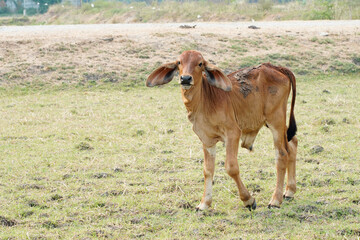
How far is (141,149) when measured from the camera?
8.02 m

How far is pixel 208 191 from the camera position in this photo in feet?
18.8

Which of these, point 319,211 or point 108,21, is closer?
point 319,211

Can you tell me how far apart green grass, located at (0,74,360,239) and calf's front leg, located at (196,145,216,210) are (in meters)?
0.13

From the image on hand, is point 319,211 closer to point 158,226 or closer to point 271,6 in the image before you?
point 158,226

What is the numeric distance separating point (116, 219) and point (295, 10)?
21121mm

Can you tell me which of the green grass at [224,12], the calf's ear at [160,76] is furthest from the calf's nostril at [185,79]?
the green grass at [224,12]

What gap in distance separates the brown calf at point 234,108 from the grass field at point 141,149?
371 millimetres

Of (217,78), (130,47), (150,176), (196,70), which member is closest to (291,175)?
(217,78)

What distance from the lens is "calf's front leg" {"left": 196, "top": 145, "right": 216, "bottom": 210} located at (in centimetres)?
569

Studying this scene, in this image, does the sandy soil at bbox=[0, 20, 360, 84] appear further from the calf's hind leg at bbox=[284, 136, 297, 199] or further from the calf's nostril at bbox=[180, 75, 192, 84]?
the calf's nostril at bbox=[180, 75, 192, 84]

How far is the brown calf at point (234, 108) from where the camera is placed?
5.45m

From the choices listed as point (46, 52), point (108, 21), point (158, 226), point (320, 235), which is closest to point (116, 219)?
point (158, 226)

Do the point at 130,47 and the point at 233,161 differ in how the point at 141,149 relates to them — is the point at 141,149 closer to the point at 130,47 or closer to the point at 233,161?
the point at 233,161

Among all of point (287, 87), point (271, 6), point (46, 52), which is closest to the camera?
point (287, 87)
